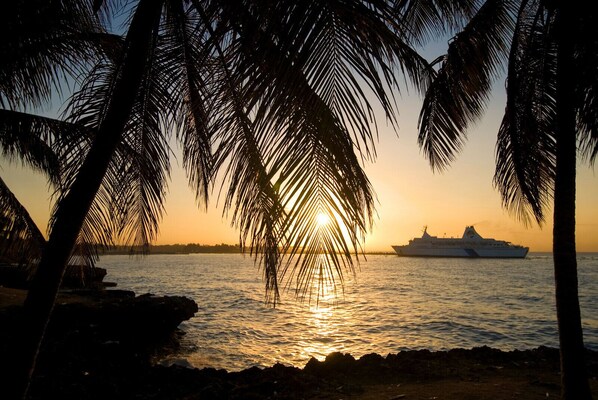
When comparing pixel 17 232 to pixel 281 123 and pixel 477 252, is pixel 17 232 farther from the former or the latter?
pixel 477 252

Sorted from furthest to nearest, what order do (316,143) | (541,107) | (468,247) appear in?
(468,247) < (541,107) < (316,143)

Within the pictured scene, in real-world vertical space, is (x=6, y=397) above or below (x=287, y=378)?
above

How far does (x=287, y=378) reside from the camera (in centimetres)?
579

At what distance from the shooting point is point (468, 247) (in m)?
94.1

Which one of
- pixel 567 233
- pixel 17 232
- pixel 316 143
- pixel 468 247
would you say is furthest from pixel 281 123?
pixel 468 247

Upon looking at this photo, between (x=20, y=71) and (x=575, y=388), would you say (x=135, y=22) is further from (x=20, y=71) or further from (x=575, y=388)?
→ (x=575, y=388)

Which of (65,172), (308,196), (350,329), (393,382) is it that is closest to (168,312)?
(350,329)

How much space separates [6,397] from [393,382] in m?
5.04

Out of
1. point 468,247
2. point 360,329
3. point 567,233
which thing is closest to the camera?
point 567,233

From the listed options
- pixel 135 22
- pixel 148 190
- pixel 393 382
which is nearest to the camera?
pixel 135 22

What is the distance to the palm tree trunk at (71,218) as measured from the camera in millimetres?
2201

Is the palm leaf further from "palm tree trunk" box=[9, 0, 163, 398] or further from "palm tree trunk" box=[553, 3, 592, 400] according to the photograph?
"palm tree trunk" box=[9, 0, 163, 398]

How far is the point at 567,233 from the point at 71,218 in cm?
→ 405

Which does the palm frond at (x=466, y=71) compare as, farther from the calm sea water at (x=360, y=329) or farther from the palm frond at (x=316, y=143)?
the calm sea water at (x=360, y=329)
